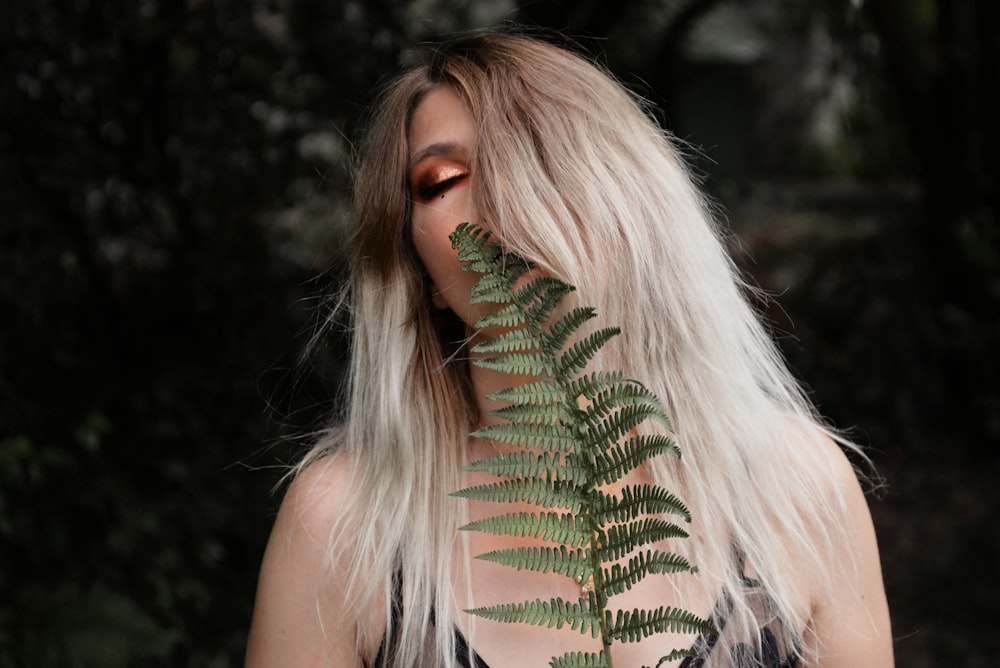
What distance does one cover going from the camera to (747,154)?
19.1m

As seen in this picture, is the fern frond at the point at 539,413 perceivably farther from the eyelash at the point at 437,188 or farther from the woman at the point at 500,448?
the eyelash at the point at 437,188

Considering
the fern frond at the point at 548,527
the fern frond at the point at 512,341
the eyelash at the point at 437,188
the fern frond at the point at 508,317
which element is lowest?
the fern frond at the point at 548,527

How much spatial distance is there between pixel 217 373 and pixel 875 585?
8.30 feet

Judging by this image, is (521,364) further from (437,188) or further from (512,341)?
(437,188)

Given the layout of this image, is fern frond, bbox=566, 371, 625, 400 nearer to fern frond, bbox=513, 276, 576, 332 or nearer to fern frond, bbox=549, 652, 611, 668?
fern frond, bbox=513, 276, 576, 332

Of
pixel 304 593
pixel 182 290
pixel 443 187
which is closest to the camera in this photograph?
pixel 443 187

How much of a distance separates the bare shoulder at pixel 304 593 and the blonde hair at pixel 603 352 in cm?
3

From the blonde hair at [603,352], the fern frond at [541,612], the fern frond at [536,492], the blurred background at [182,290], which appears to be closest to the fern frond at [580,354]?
the fern frond at [536,492]

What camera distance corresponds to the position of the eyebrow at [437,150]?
154 cm

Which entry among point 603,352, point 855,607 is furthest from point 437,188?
point 855,607

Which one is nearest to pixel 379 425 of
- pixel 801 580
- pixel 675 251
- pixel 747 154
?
→ pixel 675 251

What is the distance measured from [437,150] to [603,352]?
38cm

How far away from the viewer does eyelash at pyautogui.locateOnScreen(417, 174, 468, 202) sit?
1.53 metres

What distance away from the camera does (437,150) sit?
1.55m
